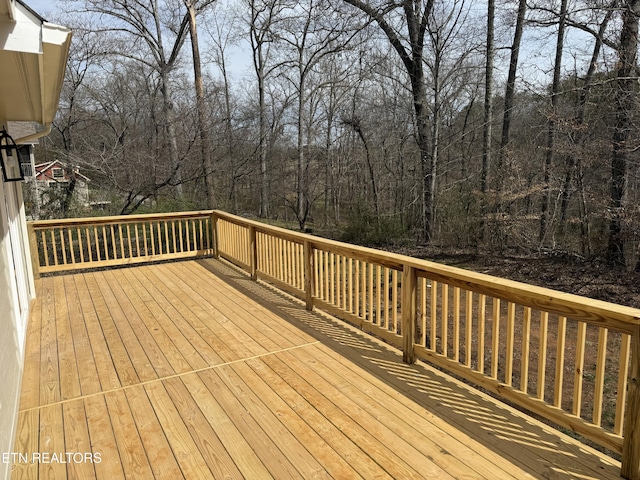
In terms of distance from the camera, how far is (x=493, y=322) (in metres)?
2.73

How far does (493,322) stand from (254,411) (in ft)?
5.27

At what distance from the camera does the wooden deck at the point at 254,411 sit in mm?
2195

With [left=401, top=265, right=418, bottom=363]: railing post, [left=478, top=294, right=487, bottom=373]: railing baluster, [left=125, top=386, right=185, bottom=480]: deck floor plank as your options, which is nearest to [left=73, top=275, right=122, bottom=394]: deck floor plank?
[left=125, top=386, right=185, bottom=480]: deck floor plank

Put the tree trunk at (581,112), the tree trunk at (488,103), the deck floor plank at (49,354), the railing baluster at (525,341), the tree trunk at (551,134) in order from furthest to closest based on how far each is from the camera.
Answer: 1. the tree trunk at (488,103)
2. the tree trunk at (551,134)
3. the tree trunk at (581,112)
4. the deck floor plank at (49,354)
5. the railing baluster at (525,341)

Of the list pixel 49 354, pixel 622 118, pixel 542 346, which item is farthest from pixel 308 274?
pixel 622 118

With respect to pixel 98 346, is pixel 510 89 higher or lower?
higher

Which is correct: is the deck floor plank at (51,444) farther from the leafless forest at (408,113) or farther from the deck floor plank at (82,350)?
the leafless forest at (408,113)

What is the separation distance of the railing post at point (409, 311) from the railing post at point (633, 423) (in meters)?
1.46

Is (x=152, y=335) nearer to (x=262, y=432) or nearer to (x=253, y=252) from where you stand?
(x=262, y=432)

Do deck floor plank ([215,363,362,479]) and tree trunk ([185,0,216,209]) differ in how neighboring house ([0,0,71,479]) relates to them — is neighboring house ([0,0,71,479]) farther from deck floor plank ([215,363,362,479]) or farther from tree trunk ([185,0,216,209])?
tree trunk ([185,0,216,209])

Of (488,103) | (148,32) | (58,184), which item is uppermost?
(148,32)

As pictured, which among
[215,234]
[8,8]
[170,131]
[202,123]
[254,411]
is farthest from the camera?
[170,131]

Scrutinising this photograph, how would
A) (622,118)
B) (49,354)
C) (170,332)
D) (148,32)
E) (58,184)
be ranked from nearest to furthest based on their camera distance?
1. (49,354)
2. (170,332)
3. (622,118)
4. (58,184)
5. (148,32)

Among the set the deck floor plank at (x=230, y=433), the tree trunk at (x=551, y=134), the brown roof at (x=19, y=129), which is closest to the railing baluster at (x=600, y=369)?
the deck floor plank at (x=230, y=433)
